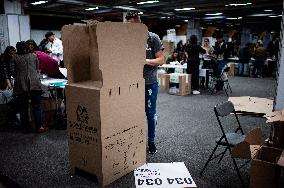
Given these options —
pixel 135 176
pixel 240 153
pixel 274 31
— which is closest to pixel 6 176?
pixel 135 176

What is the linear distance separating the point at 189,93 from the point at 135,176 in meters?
5.39

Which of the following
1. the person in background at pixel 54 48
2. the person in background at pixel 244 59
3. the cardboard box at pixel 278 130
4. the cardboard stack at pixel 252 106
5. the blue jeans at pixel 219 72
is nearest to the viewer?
the cardboard box at pixel 278 130

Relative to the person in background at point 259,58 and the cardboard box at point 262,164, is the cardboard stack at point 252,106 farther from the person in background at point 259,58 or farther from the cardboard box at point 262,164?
the person in background at point 259,58

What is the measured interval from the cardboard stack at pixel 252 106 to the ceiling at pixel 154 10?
6.01 meters

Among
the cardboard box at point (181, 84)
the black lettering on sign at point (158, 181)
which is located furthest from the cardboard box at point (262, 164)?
the cardboard box at point (181, 84)

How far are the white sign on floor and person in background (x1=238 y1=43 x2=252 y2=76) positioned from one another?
9548 millimetres

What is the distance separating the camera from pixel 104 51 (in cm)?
247

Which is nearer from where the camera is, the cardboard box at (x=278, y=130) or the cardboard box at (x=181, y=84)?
the cardboard box at (x=278, y=130)

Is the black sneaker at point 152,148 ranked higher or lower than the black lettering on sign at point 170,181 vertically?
higher

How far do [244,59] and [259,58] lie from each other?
622 millimetres

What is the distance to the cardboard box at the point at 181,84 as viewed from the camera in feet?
25.1

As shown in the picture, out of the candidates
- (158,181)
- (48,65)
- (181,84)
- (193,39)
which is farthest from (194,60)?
(158,181)

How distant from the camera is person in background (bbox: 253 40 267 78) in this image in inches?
443

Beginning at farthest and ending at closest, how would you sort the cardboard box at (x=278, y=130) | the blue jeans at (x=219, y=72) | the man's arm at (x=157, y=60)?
the blue jeans at (x=219, y=72), the man's arm at (x=157, y=60), the cardboard box at (x=278, y=130)
